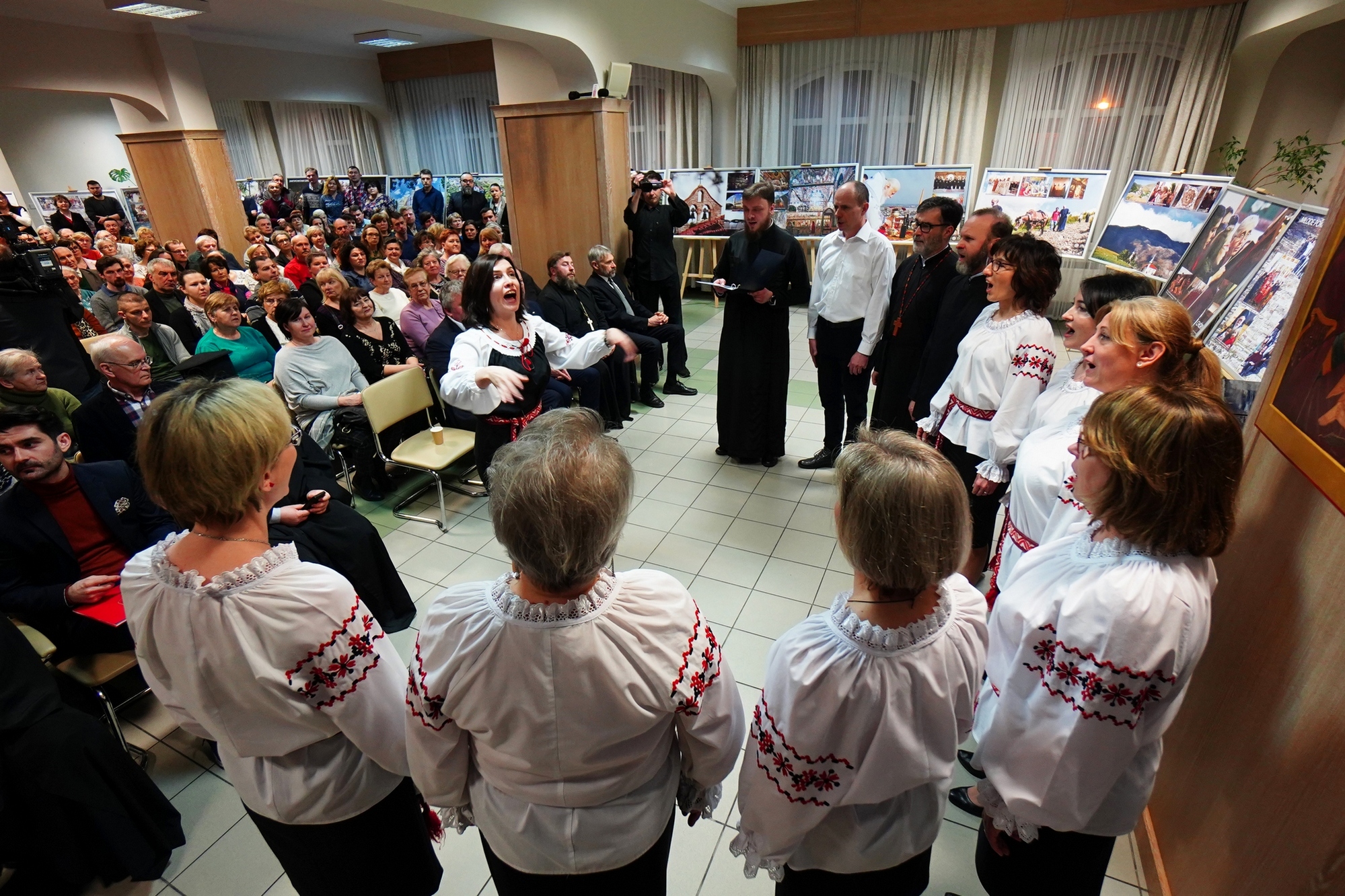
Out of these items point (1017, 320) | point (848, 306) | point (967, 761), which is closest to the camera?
point (967, 761)

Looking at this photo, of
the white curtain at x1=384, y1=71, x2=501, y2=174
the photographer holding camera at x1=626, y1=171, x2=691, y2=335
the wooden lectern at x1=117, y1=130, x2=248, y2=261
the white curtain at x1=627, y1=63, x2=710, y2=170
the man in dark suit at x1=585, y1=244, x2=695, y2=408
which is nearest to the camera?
the man in dark suit at x1=585, y1=244, x2=695, y2=408

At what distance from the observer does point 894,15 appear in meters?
7.47

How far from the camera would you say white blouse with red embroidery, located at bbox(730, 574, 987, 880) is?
1023mm

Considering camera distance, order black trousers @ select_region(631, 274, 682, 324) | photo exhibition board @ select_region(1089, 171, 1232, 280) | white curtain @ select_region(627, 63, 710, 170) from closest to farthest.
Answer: photo exhibition board @ select_region(1089, 171, 1232, 280) < black trousers @ select_region(631, 274, 682, 324) < white curtain @ select_region(627, 63, 710, 170)

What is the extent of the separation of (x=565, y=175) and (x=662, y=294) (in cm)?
141

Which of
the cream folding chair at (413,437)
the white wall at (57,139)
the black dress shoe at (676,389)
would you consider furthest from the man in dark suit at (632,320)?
the white wall at (57,139)

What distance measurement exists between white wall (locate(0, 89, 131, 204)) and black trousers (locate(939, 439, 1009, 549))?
12.6 m

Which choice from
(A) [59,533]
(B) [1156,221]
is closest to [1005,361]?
(A) [59,533]

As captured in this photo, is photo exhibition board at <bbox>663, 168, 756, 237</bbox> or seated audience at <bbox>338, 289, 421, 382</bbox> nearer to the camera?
seated audience at <bbox>338, 289, 421, 382</bbox>

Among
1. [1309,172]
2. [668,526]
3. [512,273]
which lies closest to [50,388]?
[512,273]

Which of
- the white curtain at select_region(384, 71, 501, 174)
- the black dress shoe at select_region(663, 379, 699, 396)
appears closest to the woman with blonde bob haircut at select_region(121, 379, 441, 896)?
the black dress shoe at select_region(663, 379, 699, 396)

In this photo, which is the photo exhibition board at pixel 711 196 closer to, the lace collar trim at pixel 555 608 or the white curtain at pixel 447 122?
the white curtain at pixel 447 122

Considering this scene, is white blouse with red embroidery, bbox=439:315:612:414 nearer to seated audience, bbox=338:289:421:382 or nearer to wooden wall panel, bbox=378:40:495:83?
seated audience, bbox=338:289:421:382

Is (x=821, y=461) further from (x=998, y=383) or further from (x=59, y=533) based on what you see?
(x=59, y=533)
